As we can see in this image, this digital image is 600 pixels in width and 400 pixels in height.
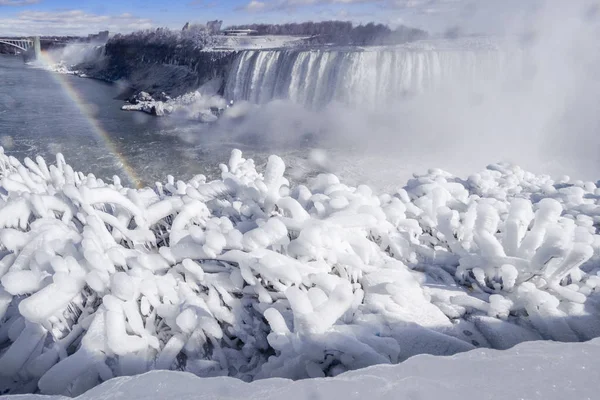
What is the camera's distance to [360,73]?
20844mm

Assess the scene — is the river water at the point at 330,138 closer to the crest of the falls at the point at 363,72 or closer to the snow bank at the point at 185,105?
the crest of the falls at the point at 363,72

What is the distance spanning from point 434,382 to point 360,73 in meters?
20.9

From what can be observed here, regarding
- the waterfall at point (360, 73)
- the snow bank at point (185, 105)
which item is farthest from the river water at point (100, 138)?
the waterfall at point (360, 73)

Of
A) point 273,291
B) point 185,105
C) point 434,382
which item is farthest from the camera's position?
point 185,105

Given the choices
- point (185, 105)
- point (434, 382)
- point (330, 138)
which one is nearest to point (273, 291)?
point (434, 382)

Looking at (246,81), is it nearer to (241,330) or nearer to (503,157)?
(503,157)

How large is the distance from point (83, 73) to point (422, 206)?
52.9 meters

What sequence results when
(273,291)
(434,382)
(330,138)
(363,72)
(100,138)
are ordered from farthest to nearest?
1. (363,72)
2. (330,138)
3. (100,138)
4. (273,291)
5. (434,382)

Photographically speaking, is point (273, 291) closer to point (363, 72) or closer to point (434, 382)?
point (434, 382)

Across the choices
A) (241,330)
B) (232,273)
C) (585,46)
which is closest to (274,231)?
(232,273)

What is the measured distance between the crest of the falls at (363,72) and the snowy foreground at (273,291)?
18.9 meters

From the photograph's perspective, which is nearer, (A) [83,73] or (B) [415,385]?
(B) [415,385]

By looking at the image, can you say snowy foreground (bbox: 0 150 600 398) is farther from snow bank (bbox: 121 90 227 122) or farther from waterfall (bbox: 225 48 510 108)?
snow bank (bbox: 121 90 227 122)

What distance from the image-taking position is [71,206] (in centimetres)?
291
